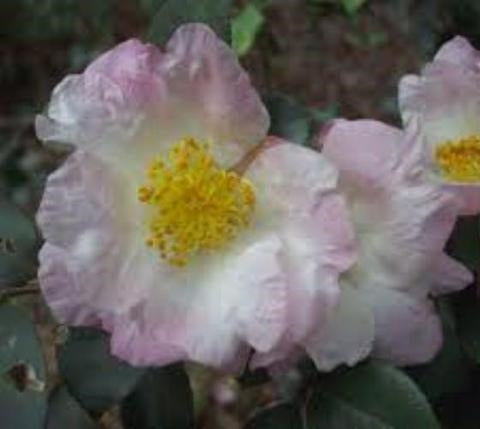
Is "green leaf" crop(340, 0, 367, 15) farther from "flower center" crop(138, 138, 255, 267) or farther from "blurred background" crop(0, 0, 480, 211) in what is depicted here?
"blurred background" crop(0, 0, 480, 211)

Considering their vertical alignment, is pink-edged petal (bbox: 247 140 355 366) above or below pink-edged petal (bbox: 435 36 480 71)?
below

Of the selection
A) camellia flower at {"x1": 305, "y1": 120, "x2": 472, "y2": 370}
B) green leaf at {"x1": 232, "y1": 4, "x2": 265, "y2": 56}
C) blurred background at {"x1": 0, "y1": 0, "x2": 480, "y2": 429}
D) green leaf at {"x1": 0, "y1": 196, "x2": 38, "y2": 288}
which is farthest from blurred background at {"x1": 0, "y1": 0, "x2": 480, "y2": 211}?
camellia flower at {"x1": 305, "y1": 120, "x2": 472, "y2": 370}

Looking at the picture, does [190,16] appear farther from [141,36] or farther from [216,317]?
[141,36]

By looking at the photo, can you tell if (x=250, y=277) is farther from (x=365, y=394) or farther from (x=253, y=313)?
(x=365, y=394)

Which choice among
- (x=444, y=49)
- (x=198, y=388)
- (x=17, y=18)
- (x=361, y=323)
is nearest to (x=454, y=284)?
(x=361, y=323)

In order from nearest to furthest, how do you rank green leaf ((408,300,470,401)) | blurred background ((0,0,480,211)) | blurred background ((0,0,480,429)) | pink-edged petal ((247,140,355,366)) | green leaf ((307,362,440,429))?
pink-edged petal ((247,140,355,366))
green leaf ((307,362,440,429))
green leaf ((408,300,470,401))
blurred background ((0,0,480,429))
blurred background ((0,0,480,211))

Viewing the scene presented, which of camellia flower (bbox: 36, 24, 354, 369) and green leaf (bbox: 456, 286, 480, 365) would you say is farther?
green leaf (bbox: 456, 286, 480, 365)

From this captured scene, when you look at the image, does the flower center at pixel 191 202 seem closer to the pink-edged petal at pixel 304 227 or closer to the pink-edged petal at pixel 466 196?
the pink-edged petal at pixel 304 227
